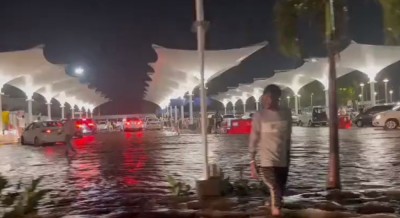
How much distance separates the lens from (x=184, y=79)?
59125 mm

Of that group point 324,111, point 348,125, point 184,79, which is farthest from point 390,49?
point 184,79

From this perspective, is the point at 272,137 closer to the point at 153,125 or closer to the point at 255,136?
the point at 255,136

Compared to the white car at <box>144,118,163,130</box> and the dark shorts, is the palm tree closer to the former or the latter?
the dark shorts

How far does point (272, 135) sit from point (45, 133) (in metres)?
28.3

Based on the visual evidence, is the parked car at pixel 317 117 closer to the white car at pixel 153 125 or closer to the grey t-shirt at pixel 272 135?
the white car at pixel 153 125

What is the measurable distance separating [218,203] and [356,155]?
10324 millimetres

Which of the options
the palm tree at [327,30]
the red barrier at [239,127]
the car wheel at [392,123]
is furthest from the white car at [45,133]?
the palm tree at [327,30]

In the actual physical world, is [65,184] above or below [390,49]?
below

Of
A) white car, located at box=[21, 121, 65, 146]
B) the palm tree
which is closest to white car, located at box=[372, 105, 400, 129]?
white car, located at box=[21, 121, 65, 146]

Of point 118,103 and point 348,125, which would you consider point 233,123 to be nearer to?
point 348,125

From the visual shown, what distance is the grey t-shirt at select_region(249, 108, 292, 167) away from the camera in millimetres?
7691

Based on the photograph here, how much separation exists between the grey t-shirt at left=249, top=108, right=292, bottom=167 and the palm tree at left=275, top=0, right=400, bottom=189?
9.74ft

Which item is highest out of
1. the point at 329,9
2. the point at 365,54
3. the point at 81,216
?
the point at 365,54

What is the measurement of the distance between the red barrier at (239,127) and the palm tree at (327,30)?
30.1m
